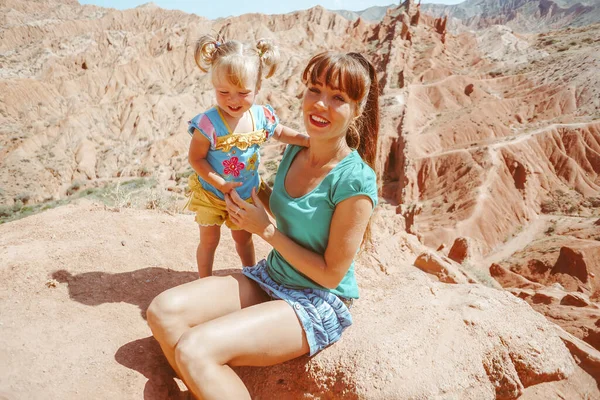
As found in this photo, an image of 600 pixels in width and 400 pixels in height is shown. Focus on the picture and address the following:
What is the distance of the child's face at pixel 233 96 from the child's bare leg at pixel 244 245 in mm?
972

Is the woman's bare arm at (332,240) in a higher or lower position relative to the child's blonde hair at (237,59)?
lower

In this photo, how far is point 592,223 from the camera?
16609 millimetres

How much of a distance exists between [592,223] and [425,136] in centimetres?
1017

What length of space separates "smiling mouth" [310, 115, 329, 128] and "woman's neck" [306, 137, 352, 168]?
7.0 inches

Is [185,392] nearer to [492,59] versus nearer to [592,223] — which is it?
[592,223]

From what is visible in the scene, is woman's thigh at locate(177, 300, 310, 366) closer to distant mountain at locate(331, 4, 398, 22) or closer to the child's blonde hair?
the child's blonde hair

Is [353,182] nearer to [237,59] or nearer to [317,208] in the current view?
[317,208]

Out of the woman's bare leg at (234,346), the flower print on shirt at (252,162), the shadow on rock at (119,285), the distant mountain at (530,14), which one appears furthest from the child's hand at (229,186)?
the distant mountain at (530,14)

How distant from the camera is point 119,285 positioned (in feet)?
10.5

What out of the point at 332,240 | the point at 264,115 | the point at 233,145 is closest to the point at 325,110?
A: the point at 332,240

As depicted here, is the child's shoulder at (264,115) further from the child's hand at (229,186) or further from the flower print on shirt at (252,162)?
the child's hand at (229,186)

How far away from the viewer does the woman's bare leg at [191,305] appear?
6.30 feet

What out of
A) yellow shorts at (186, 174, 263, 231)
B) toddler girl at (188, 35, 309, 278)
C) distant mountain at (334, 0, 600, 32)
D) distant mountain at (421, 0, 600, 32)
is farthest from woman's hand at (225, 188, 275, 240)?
distant mountain at (421, 0, 600, 32)

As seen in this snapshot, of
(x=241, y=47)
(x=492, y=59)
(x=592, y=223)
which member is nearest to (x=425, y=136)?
(x=592, y=223)
